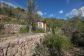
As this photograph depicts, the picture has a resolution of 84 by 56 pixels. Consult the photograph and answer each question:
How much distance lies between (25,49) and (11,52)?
1.52m

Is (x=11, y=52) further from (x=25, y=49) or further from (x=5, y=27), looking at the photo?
(x=5, y=27)

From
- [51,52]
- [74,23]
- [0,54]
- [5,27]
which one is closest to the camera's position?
[0,54]

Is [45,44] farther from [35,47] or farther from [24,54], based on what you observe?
[24,54]

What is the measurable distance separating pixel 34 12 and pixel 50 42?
10.4m

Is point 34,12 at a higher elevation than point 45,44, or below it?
higher

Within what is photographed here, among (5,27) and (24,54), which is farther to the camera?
(5,27)

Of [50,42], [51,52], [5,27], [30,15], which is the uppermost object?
[30,15]

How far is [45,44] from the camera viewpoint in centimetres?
904

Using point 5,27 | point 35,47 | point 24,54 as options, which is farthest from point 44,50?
point 5,27

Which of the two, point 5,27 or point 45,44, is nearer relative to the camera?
point 45,44

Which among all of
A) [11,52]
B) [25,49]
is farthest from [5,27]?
[11,52]

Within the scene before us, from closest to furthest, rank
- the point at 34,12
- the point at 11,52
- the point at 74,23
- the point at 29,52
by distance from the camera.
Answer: the point at 11,52 < the point at 29,52 < the point at 34,12 < the point at 74,23

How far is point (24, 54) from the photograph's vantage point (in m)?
6.26

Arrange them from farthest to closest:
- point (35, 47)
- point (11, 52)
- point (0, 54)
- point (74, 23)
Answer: point (74, 23) < point (35, 47) < point (11, 52) < point (0, 54)
